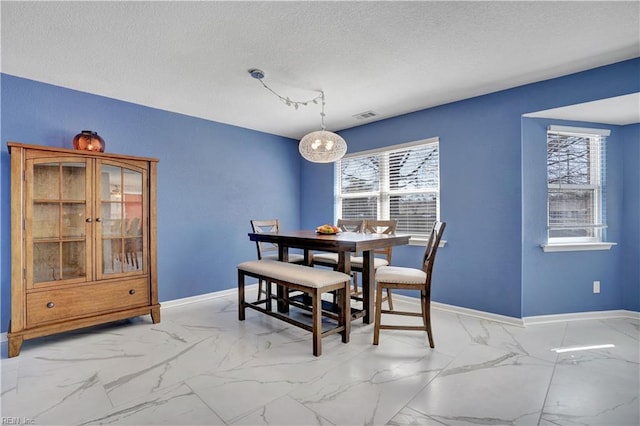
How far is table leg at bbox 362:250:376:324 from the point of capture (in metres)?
2.96

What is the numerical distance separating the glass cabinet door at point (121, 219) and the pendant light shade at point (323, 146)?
5.44ft

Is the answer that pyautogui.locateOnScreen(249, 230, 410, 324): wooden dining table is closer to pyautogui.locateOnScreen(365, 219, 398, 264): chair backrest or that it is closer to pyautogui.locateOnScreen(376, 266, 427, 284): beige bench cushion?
pyautogui.locateOnScreen(376, 266, 427, 284): beige bench cushion

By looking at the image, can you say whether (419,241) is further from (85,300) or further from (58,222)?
(58,222)

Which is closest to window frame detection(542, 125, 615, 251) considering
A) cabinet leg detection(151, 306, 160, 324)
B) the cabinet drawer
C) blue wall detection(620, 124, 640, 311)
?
blue wall detection(620, 124, 640, 311)

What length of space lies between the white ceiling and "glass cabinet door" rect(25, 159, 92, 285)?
34.9 inches

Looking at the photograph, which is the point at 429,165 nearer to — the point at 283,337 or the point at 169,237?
the point at 283,337

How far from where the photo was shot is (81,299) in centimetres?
263

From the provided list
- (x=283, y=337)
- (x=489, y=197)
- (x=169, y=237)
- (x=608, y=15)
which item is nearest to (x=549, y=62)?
(x=608, y=15)

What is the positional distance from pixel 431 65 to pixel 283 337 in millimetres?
2666

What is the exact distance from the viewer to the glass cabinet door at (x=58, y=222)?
246 centimetres

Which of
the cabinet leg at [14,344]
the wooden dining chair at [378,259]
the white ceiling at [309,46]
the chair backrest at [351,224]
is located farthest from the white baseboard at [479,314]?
the cabinet leg at [14,344]

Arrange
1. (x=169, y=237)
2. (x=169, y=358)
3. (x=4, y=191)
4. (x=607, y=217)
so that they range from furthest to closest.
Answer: (x=169, y=237), (x=607, y=217), (x=4, y=191), (x=169, y=358)

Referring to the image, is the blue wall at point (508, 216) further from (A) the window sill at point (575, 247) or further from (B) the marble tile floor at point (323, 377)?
(B) the marble tile floor at point (323, 377)

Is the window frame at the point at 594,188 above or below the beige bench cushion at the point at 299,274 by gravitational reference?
above
